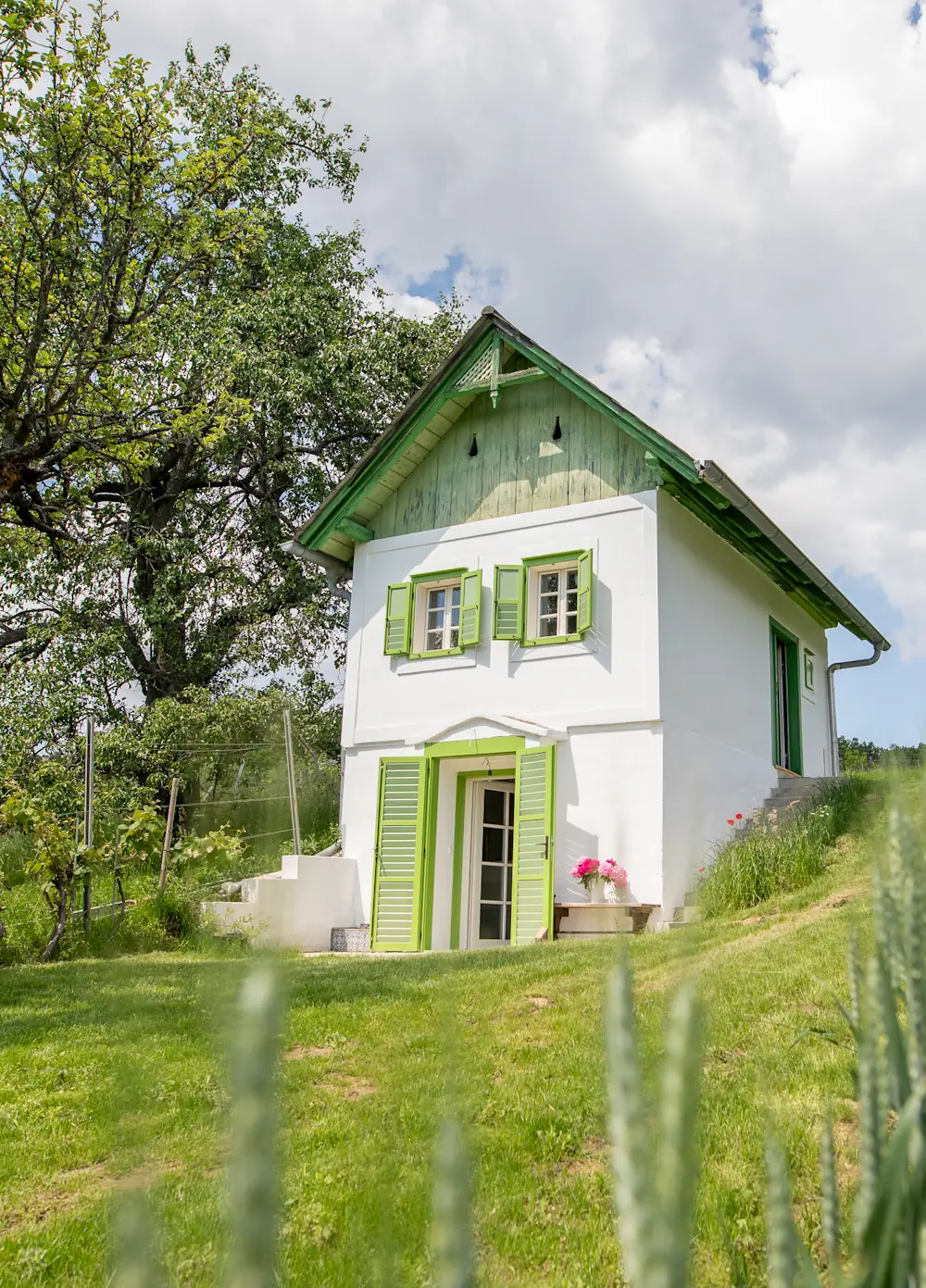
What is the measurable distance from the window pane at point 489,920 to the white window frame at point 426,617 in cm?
297

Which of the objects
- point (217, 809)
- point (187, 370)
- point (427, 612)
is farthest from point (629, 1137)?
point (187, 370)

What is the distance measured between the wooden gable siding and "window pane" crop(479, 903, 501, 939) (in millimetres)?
4508

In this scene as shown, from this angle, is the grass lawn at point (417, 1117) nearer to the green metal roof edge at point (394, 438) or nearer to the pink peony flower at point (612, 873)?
the pink peony flower at point (612, 873)

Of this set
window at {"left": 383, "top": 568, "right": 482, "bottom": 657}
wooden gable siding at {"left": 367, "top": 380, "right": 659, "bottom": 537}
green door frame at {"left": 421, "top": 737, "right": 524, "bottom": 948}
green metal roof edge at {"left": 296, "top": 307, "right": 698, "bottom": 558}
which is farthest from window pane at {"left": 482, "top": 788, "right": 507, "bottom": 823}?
green metal roof edge at {"left": 296, "top": 307, "right": 698, "bottom": 558}

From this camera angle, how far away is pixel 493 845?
12203 millimetres

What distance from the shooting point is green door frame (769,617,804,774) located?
1409 centimetres

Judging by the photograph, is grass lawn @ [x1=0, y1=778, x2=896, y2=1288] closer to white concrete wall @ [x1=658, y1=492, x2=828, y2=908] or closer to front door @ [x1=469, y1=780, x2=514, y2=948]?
white concrete wall @ [x1=658, y1=492, x2=828, y2=908]

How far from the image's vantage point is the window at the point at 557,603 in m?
11.7

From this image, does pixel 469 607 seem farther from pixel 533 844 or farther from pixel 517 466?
pixel 533 844

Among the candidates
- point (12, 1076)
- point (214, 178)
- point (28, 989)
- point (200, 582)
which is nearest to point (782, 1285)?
point (12, 1076)

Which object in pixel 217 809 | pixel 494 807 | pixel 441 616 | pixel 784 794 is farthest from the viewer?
pixel 784 794

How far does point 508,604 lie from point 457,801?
2348mm

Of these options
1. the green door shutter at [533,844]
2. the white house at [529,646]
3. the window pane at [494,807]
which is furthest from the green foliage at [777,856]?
the window pane at [494,807]

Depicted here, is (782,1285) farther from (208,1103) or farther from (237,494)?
(237,494)
